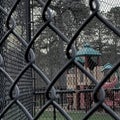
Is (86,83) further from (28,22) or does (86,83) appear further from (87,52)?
(28,22)

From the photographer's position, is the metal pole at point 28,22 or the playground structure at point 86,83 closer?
the metal pole at point 28,22

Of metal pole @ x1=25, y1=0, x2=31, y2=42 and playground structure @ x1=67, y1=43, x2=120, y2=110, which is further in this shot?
playground structure @ x1=67, y1=43, x2=120, y2=110

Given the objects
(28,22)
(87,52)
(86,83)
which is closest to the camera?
(28,22)

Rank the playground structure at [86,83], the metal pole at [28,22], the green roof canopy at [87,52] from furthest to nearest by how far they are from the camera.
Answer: the green roof canopy at [87,52], the playground structure at [86,83], the metal pole at [28,22]

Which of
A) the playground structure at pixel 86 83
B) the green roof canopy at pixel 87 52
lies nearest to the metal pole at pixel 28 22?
the playground structure at pixel 86 83

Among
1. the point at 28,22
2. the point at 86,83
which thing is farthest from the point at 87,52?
the point at 28,22

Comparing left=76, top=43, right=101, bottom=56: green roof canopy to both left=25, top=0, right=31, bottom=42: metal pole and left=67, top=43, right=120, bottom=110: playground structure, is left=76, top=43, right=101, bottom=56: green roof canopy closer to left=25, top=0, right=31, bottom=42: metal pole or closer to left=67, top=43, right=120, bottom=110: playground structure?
left=67, top=43, right=120, bottom=110: playground structure

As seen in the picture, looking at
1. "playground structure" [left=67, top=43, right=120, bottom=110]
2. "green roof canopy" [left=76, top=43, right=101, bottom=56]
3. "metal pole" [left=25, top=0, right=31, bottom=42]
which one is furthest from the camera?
"green roof canopy" [left=76, top=43, right=101, bottom=56]

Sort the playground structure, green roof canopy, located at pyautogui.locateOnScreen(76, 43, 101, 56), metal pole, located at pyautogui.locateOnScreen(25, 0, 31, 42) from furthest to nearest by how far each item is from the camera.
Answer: green roof canopy, located at pyautogui.locateOnScreen(76, 43, 101, 56), the playground structure, metal pole, located at pyautogui.locateOnScreen(25, 0, 31, 42)

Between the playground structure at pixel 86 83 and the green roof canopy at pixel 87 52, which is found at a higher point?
the green roof canopy at pixel 87 52

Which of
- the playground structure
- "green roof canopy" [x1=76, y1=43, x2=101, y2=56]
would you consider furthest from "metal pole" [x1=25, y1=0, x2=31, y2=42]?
"green roof canopy" [x1=76, y1=43, x2=101, y2=56]

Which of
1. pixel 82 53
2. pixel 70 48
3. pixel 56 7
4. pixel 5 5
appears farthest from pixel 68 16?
pixel 70 48

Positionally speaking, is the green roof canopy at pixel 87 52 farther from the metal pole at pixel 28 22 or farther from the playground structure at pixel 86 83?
the metal pole at pixel 28 22

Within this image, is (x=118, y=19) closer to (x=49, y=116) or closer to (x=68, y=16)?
(x=68, y=16)
